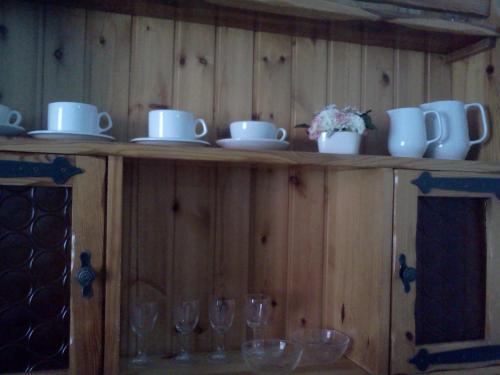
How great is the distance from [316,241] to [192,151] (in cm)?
49

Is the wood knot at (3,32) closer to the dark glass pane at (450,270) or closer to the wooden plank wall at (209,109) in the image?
the wooden plank wall at (209,109)

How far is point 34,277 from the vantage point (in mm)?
904

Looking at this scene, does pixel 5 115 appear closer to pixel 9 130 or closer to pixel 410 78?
pixel 9 130

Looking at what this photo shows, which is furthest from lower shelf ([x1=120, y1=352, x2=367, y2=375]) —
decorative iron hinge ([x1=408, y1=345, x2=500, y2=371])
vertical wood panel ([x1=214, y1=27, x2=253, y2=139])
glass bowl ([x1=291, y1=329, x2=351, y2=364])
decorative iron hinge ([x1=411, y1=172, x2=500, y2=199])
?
vertical wood panel ([x1=214, y1=27, x2=253, y2=139])

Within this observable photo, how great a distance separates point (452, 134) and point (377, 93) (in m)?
0.26

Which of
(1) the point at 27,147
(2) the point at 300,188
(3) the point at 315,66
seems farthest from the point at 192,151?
(3) the point at 315,66

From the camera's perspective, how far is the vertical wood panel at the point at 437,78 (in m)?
1.41

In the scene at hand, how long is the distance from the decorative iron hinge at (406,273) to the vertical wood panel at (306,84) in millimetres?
379

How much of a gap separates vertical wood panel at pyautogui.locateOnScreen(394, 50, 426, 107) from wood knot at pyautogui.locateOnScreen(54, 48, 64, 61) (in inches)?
34.5

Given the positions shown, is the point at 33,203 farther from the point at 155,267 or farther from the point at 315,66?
the point at 315,66

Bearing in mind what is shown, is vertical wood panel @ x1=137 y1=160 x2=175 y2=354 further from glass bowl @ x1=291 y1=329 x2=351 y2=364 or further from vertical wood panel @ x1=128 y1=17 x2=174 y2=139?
glass bowl @ x1=291 y1=329 x2=351 y2=364

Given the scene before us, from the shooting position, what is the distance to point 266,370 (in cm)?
107

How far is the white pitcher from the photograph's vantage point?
3.90 ft

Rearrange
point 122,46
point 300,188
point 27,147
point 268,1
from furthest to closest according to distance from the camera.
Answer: point 300,188, point 122,46, point 268,1, point 27,147
